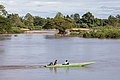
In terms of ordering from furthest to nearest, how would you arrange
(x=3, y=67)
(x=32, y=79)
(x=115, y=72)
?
(x=3, y=67) < (x=115, y=72) < (x=32, y=79)

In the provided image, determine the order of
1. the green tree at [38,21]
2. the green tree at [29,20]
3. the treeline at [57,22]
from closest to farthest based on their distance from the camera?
the treeline at [57,22] < the green tree at [29,20] < the green tree at [38,21]

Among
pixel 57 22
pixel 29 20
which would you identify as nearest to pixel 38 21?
pixel 29 20

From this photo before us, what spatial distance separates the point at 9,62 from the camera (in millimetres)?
41344

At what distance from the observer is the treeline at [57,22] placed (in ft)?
350

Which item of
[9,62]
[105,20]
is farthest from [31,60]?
[105,20]

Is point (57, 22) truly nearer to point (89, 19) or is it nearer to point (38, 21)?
point (89, 19)

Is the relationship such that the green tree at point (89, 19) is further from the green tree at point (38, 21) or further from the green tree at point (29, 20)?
the green tree at point (38, 21)

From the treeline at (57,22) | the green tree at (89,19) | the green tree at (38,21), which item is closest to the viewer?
the treeline at (57,22)

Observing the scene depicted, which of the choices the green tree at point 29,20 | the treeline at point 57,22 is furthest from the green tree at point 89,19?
the green tree at point 29,20

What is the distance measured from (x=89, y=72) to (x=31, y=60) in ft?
33.8

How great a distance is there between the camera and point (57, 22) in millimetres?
109438

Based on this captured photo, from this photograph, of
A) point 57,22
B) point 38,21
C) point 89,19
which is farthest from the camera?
point 38,21

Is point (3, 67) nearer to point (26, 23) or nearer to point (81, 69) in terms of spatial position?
point (81, 69)

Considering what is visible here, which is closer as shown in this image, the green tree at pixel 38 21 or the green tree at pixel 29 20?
the green tree at pixel 29 20
